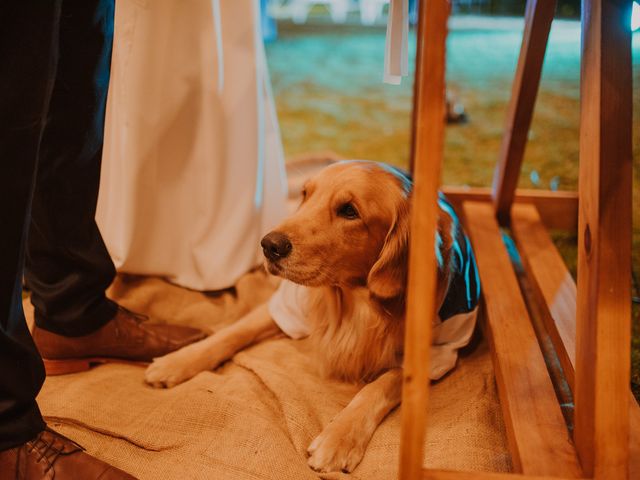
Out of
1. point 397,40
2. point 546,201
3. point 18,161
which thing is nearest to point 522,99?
point 546,201

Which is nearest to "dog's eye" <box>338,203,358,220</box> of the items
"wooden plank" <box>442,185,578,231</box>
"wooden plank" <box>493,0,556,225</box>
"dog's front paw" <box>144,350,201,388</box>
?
"dog's front paw" <box>144,350,201,388</box>

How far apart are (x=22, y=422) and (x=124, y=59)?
1.22 meters

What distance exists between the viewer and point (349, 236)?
5.15 ft

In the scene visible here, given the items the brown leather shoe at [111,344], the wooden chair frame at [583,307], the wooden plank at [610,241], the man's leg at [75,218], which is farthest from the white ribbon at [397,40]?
the brown leather shoe at [111,344]

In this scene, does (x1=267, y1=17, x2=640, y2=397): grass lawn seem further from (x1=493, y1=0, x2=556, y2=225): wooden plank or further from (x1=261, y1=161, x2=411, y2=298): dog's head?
(x1=261, y1=161, x2=411, y2=298): dog's head

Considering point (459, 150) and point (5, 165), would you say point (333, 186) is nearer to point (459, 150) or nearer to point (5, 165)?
point (5, 165)

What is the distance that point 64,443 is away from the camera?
51.1 inches

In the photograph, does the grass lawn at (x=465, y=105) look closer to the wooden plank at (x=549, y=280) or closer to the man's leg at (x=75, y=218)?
the wooden plank at (x=549, y=280)

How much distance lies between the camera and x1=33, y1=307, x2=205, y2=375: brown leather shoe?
1681 millimetres

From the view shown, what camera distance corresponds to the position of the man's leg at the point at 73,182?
1421mm

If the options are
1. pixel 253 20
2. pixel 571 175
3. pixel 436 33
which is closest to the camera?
pixel 436 33

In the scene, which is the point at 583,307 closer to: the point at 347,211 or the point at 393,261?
the point at 393,261

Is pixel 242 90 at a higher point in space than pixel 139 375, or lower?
higher

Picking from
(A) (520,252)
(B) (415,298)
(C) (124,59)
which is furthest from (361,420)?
(C) (124,59)
